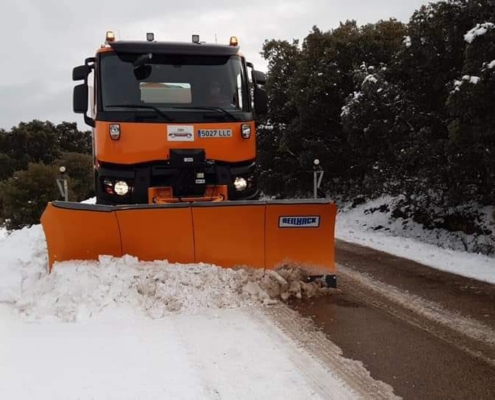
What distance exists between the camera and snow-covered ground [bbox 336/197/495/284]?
689 cm

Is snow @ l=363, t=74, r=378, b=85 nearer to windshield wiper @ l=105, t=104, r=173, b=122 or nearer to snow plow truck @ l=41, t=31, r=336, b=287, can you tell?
snow plow truck @ l=41, t=31, r=336, b=287

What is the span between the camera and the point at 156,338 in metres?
3.93

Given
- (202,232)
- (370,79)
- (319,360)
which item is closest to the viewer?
(319,360)

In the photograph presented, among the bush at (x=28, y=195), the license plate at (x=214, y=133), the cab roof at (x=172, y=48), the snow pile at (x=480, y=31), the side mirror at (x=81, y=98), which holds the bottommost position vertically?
the bush at (x=28, y=195)

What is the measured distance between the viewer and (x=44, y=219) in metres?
4.91

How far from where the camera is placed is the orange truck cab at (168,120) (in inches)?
218

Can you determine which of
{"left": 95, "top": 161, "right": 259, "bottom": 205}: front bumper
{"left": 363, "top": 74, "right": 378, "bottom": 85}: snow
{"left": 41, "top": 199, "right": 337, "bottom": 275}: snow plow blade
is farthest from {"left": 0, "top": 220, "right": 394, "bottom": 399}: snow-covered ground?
{"left": 363, "top": 74, "right": 378, "bottom": 85}: snow

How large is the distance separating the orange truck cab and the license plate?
1 cm

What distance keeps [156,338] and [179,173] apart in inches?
86.3

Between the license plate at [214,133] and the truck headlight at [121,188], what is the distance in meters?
1.00

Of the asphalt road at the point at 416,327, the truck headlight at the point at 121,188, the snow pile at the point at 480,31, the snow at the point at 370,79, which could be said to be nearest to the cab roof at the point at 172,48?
the truck headlight at the point at 121,188

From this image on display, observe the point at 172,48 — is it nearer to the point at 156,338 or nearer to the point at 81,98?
the point at 81,98

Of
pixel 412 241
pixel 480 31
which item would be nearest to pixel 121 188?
pixel 480 31

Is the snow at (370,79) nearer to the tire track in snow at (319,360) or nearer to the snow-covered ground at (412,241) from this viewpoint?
the snow-covered ground at (412,241)
